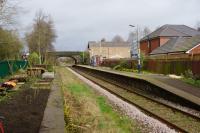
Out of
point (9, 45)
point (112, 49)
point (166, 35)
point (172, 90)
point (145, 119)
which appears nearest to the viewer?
point (145, 119)

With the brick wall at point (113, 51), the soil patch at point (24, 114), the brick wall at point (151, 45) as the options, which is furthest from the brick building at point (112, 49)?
the soil patch at point (24, 114)

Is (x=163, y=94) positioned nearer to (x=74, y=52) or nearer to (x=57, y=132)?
(x=57, y=132)

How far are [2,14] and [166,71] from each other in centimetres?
1831

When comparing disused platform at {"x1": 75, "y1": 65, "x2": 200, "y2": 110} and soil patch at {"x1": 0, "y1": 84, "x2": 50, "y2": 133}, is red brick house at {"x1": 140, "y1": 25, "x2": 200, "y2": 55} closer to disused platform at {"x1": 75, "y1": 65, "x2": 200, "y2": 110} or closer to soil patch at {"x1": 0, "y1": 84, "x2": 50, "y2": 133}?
disused platform at {"x1": 75, "y1": 65, "x2": 200, "y2": 110}

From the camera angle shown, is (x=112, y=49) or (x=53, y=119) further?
(x=112, y=49)

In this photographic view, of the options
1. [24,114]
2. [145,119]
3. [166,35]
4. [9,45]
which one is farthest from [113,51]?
[24,114]

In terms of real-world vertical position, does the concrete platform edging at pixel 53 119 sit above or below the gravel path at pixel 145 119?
above

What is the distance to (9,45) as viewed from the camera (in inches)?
1991

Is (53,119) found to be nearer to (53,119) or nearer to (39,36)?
(53,119)

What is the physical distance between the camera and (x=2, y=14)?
28.3 m

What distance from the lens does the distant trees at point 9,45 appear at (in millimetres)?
44678

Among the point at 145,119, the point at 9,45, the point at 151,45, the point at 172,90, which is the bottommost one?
the point at 145,119

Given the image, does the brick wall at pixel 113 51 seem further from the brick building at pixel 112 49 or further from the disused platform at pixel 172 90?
the disused platform at pixel 172 90

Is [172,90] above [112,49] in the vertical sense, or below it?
below
